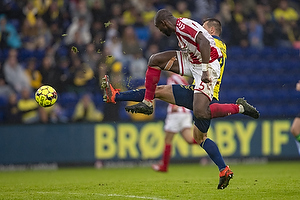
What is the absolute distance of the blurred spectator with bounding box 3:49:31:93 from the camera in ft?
44.0

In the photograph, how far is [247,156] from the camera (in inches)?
541

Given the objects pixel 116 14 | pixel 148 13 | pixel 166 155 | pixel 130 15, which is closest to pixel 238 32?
pixel 148 13

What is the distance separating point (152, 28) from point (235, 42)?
302 centimetres

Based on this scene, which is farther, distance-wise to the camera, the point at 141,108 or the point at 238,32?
the point at 238,32

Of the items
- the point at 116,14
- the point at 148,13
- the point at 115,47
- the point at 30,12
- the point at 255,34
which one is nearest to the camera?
the point at 115,47

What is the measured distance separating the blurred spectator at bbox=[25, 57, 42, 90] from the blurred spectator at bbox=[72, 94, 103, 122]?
115cm

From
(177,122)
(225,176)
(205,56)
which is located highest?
(205,56)

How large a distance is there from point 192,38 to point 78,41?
5296mm

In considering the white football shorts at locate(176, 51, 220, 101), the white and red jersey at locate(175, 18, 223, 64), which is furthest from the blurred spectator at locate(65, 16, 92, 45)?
the white and red jersey at locate(175, 18, 223, 64)

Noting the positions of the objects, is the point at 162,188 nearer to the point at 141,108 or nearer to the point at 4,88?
the point at 141,108

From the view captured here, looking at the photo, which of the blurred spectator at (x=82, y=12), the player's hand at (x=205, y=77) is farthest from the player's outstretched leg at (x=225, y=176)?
the blurred spectator at (x=82, y=12)

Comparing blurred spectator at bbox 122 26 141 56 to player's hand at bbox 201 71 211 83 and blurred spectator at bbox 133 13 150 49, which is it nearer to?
blurred spectator at bbox 133 13 150 49

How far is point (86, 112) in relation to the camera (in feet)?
43.8

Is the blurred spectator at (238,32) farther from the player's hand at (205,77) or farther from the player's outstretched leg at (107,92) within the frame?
the player's hand at (205,77)
